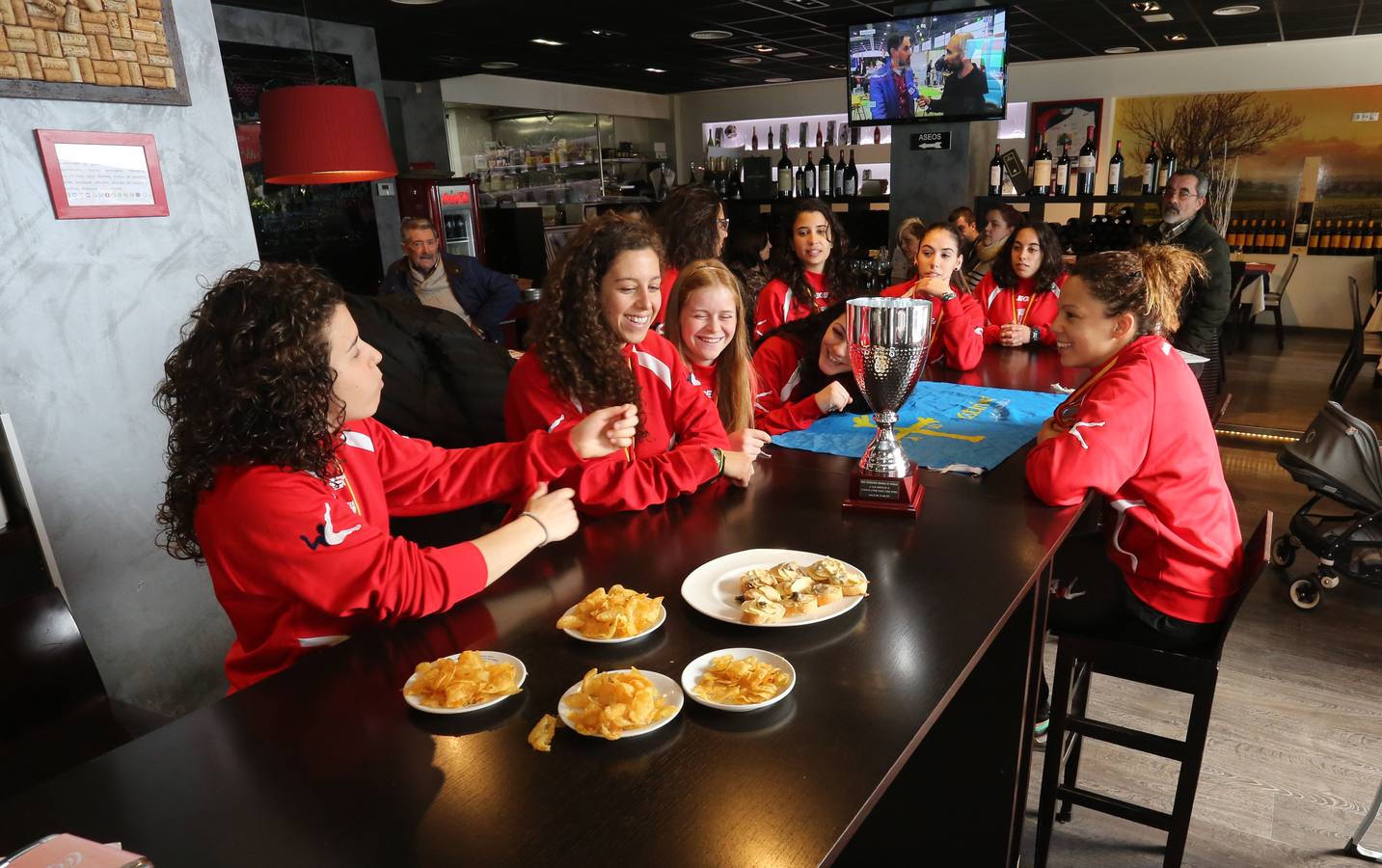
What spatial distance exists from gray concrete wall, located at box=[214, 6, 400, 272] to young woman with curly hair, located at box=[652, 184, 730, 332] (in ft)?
11.1

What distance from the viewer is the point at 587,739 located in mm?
1003

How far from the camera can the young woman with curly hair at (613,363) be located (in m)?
1.94

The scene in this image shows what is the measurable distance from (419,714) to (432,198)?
22.5 feet

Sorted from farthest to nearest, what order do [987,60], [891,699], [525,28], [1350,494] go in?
[525,28]
[987,60]
[1350,494]
[891,699]

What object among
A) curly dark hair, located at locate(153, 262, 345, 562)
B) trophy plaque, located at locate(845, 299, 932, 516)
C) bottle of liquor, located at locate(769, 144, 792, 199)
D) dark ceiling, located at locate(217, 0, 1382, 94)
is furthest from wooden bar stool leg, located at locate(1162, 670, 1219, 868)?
bottle of liquor, located at locate(769, 144, 792, 199)

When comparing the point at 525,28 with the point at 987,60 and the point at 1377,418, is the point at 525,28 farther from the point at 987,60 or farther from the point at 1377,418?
the point at 1377,418

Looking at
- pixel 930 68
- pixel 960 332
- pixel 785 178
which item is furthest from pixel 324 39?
pixel 960 332

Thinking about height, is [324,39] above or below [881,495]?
above

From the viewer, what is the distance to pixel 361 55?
6.85 meters

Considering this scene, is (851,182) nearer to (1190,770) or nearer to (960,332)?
(960,332)

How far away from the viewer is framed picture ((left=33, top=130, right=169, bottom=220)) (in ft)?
7.12

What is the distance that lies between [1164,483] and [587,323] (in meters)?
1.33

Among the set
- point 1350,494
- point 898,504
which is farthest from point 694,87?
point 898,504

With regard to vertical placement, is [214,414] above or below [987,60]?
below
